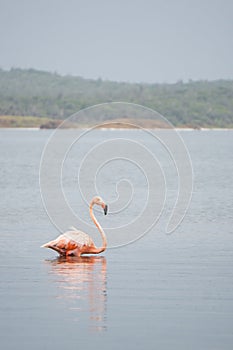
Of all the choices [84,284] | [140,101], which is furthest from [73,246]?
[140,101]

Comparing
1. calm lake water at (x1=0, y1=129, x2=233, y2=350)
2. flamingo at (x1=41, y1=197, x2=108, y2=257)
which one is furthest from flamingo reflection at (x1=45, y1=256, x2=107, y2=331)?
flamingo at (x1=41, y1=197, x2=108, y2=257)

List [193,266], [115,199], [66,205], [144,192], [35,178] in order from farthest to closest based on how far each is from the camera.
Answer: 1. [35,178]
2. [144,192]
3. [115,199]
4. [66,205]
5. [193,266]

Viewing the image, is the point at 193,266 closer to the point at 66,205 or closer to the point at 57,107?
the point at 66,205

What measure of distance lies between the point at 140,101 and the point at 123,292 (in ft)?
436

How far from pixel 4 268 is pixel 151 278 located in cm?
221

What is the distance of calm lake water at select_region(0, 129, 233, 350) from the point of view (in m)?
10.4

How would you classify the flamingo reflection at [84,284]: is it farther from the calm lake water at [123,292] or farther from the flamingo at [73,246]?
the flamingo at [73,246]

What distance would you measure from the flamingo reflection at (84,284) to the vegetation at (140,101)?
115219mm

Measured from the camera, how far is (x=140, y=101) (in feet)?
474

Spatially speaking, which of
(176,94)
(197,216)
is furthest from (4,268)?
(176,94)

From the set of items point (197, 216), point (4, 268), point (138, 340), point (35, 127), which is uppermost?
point (35, 127)

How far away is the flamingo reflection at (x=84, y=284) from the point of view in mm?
11320

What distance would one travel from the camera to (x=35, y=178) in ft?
118

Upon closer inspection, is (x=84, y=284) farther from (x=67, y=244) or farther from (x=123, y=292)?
(x=67, y=244)
